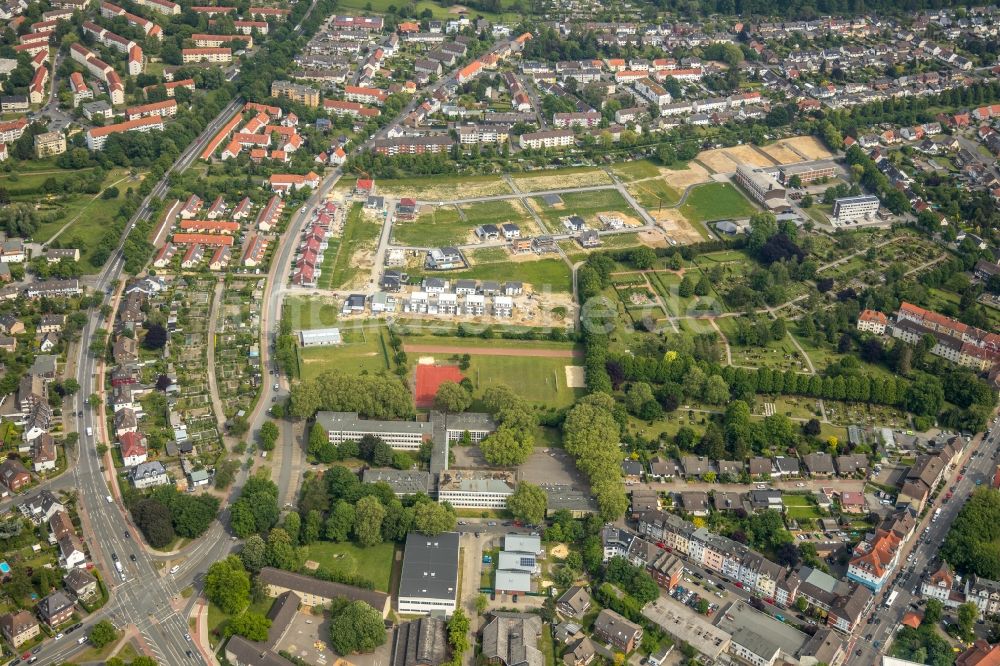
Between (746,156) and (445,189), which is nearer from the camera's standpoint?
(445,189)

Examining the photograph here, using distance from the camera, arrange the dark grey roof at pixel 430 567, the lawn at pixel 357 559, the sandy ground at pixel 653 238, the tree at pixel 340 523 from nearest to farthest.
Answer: the dark grey roof at pixel 430 567 → the lawn at pixel 357 559 → the tree at pixel 340 523 → the sandy ground at pixel 653 238

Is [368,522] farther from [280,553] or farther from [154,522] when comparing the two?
[154,522]

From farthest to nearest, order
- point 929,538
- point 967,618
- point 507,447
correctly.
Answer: point 507,447, point 929,538, point 967,618

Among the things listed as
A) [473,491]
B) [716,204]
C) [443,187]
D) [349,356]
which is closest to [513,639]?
[473,491]

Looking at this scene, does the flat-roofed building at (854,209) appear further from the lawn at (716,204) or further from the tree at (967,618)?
the tree at (967,618)

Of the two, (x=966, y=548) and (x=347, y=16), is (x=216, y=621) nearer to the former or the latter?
(x=966, y=548)

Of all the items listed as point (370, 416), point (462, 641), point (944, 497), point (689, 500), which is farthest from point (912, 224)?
point (462, 641)

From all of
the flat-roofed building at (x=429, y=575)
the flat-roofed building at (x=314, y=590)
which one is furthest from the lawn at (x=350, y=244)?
the flat-roofed building at (x=314, y=590)
